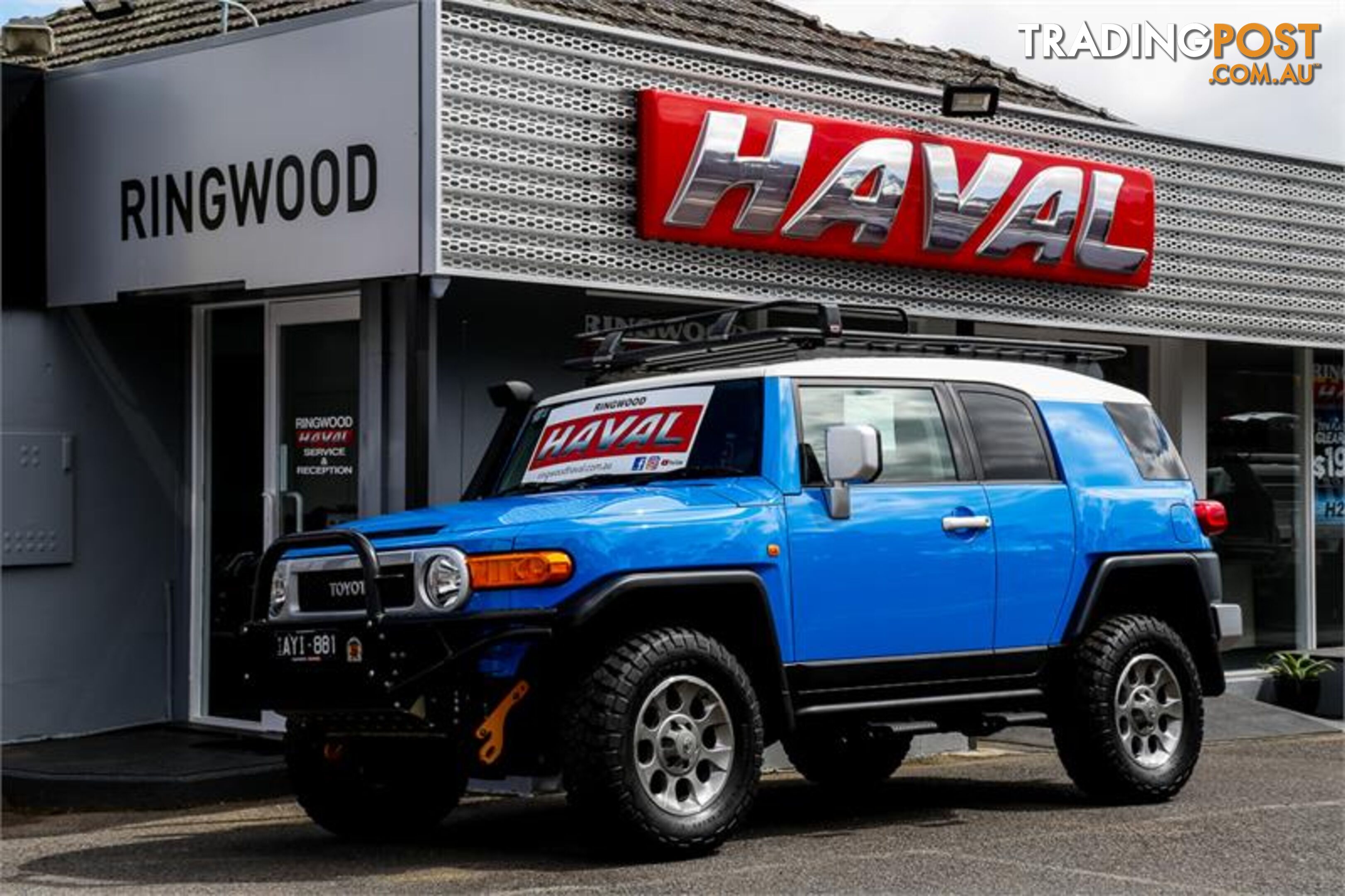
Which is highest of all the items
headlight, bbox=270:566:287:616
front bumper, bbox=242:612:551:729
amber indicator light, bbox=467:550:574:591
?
amber indicator light, bbox=467:550:574:591

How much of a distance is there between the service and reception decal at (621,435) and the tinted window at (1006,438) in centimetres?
140

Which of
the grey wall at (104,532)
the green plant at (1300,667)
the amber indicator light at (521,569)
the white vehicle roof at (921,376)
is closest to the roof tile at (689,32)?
the grey wall at (104,532)

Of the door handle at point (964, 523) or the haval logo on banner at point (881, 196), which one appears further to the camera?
the haval logo on banner at point (881, 196)

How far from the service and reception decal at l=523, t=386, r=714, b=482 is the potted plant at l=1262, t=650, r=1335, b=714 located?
7858mm

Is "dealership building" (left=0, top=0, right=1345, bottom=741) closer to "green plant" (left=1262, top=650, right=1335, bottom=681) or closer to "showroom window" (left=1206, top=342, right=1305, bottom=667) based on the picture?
"showroom window" (left=1206, top=342, right=1305, bottom=667)

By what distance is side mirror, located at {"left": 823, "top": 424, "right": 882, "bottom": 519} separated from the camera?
8773 mm

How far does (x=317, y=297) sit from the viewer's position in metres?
12.2

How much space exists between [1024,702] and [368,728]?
124 inches

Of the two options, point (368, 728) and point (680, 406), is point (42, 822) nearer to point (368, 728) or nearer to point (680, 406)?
point (368, 728)

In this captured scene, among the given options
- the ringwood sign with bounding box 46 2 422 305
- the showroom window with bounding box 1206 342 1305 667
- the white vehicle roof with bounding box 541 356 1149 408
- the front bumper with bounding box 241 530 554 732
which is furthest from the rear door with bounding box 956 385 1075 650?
the showroom window with bounding box 1206 342 1305 667

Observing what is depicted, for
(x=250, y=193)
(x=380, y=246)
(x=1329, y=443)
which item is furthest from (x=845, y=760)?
(x=1329, y=443)

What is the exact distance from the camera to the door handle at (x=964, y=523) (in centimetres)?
942

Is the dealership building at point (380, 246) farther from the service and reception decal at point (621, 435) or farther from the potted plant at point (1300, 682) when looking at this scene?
the potted plant at point (1300, 682)

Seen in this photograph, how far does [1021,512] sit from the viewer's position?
384 inches
